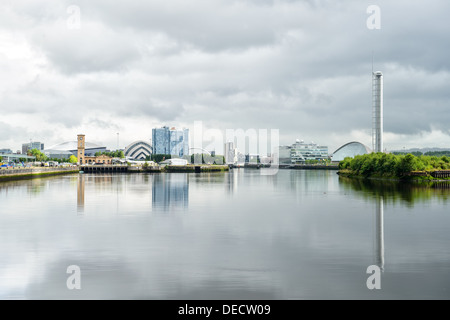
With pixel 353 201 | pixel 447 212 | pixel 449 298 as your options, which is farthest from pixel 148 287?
pixel 353 201

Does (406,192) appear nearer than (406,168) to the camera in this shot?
Yes

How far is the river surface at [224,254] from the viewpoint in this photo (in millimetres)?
13398

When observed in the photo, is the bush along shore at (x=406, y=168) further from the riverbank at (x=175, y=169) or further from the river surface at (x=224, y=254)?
the riverbank at (x=175, y=169)

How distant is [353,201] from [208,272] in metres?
29.4

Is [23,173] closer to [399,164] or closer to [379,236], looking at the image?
[399,164]

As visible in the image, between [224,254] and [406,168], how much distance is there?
68573mm

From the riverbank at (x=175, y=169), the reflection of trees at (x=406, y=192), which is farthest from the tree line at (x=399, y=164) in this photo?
the riverbank at (x=175, y=169)

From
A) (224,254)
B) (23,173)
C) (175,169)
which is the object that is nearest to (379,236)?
(224,254)

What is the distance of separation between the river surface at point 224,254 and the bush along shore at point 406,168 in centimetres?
4749

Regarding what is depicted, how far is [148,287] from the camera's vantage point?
13617 millimetres

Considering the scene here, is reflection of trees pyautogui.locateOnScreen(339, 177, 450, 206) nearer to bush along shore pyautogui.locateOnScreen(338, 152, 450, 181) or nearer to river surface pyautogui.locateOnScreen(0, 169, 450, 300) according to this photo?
river surface pyautogui.locateOnScreen(0, 169, 450, 300)

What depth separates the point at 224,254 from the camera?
1803 centimetres
